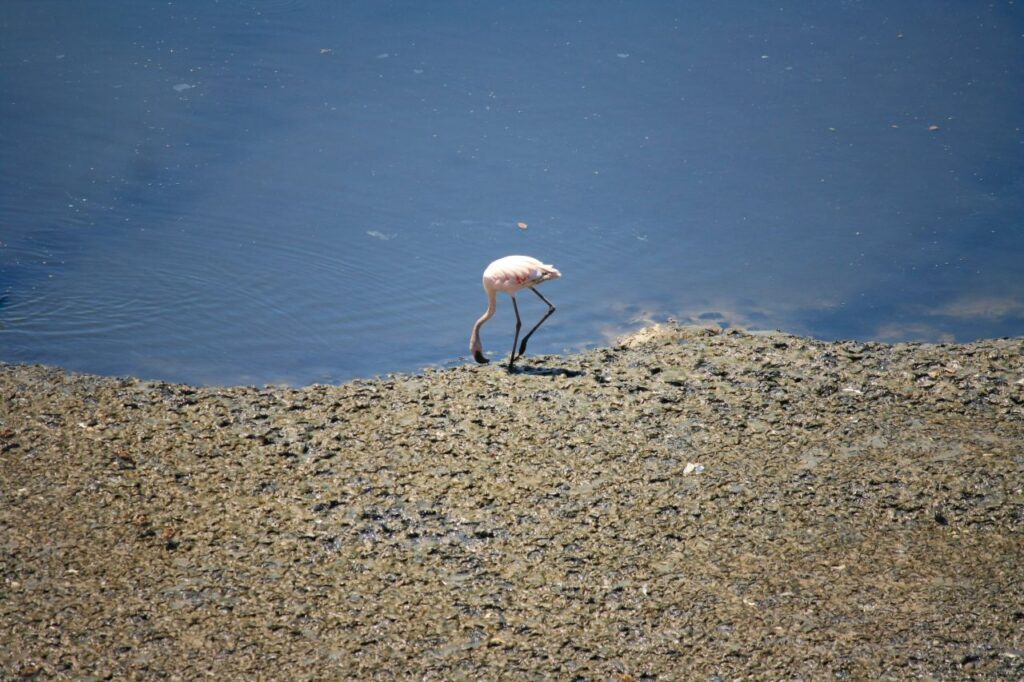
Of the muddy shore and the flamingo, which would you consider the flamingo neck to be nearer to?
the flamingo

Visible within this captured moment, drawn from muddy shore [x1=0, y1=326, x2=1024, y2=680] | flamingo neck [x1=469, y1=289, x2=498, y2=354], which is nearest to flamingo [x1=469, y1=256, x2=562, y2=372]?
flamingo neck [x1=469, y1=289, x2=498, y2=354]

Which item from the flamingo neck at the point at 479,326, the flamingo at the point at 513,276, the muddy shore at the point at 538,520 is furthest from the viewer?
the flamingo neck at the point at 479,326

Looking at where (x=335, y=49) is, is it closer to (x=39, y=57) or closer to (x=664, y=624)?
(x=39, y=57)

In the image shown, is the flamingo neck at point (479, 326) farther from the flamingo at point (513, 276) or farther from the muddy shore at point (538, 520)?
the muddy shore at point (538, 520)

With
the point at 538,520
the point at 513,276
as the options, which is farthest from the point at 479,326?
the point at 538,520

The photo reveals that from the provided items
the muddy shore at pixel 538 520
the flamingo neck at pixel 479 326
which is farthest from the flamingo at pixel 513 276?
the muddy shore at pixel 538 520

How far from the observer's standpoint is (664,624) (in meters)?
5.26

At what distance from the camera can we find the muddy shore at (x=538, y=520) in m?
5.11

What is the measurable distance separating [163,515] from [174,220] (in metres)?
4.60

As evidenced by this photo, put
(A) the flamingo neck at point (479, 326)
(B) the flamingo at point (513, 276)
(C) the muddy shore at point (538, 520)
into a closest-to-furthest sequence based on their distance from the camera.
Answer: (C) the muddy shore at point (538, 520) < (B) the flamingo at point (513, 276) < (A) the flamingo neck at point (479, 326)

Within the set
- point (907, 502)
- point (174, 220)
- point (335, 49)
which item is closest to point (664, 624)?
point (907, 502)

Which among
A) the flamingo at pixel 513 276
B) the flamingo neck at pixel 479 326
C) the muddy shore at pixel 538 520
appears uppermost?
the flamingo at pixel 513 276

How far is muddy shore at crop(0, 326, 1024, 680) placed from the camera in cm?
511

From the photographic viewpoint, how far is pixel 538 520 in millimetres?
6047
